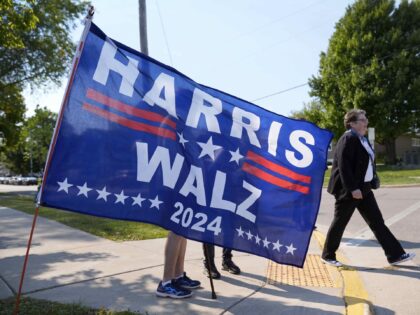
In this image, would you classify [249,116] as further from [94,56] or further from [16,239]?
[16,239]

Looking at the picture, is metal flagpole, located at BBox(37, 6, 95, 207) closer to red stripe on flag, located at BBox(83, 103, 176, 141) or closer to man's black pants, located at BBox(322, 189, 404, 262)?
red stripe on flag, located at BBox(83, 103, 176, 141)

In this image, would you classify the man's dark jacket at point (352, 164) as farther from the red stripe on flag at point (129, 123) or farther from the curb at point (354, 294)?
the red stripe on flag at point (129, 123)

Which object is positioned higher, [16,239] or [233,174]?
[233,174]

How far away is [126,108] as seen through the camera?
3.54 metres

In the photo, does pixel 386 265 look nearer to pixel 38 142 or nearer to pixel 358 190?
pixel 358 190

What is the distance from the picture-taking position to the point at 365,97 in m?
33.8

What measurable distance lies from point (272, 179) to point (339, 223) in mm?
2012

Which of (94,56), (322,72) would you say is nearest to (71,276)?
(94,56)

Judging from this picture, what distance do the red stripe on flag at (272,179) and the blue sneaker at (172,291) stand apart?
124cm

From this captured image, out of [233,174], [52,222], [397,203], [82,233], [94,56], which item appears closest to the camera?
[94,56]

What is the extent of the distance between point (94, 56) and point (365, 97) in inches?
1296

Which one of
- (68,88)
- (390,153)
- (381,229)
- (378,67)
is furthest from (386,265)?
(390,153)

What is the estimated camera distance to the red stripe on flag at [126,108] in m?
3.40

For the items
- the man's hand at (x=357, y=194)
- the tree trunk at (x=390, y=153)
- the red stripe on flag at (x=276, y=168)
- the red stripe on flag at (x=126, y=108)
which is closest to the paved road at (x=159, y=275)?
the man's hand at (x=357, y=194)
